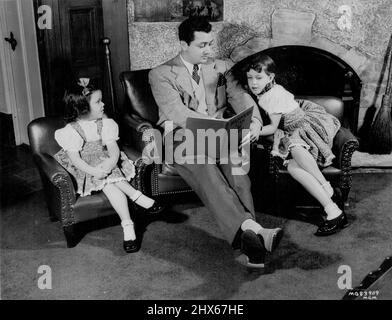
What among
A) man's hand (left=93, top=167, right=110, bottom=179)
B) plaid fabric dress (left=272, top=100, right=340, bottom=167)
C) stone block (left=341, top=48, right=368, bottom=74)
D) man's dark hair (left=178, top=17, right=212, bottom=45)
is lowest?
man's hand (left=93, top=167, right=110, bottom=179)

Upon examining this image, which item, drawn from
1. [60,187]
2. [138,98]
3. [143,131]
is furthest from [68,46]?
[60,187]

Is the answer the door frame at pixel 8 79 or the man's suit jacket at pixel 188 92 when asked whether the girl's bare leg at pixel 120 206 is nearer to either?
the man's suit jacket at pixel 188 92

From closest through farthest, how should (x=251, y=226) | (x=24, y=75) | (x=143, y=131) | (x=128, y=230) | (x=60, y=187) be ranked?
(x=251, y=226) → (x=60, y=187) → (x=128, y=230) → (x=143, y=131) → (x=24, y=75)

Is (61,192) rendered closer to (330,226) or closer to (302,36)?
(330,226)

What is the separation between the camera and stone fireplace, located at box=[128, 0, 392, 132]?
434 centimetres

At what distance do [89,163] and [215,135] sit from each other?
734 millimetres

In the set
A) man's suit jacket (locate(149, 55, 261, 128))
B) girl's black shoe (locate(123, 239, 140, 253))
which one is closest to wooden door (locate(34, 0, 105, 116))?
man's suit jacket (locate(149, 55, 261, 128))

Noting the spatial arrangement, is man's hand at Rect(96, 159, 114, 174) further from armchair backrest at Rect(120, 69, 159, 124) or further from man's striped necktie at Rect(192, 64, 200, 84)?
man's striped necktie at Rect(192, 64, 200, 84)

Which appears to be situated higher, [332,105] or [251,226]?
[332,105]

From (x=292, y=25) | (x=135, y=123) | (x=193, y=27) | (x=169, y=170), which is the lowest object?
(x=169, y=170)

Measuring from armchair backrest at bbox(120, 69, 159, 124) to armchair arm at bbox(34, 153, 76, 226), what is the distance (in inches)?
30.0

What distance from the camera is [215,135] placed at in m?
2.97

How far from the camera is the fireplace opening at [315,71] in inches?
173

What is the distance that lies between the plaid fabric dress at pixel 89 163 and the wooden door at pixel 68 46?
113 centimetres
